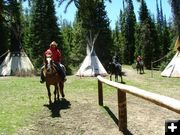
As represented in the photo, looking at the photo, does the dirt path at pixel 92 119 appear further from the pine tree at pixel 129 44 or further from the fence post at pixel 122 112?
the pine tree at pixel 129 44

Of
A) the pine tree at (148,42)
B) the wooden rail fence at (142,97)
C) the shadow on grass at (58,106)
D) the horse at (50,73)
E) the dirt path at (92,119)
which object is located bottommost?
the dirt path at (92,119)

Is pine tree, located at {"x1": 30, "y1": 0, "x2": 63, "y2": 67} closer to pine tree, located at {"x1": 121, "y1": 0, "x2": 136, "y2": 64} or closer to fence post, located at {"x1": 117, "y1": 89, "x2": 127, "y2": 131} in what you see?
pine tree, located at {"x1": 121, "y1": 0, "x2": 136, "y2": 64}

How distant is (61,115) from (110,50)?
38702 mm

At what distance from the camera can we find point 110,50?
53.0m

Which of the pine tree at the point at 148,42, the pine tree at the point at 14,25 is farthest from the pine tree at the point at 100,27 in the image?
the pine tree at the point at 148,42

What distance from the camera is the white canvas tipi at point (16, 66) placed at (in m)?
38.7

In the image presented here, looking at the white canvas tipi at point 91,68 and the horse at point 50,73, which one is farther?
the white canvas tipi at point 91,68

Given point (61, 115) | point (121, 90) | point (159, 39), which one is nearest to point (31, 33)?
point (159, 39)

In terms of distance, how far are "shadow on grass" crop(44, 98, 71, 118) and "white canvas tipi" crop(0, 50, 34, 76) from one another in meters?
20.6

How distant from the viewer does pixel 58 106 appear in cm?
1667

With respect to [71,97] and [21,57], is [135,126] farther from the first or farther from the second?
[21,57]

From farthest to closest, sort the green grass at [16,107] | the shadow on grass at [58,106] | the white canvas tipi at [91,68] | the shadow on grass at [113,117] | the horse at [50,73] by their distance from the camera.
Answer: the white canvas tipi at [91,68] < the horse at [50,73] < the shadow on grass at [58,106] < the green grass at [16,107] < the shadow on grass at [113,117]

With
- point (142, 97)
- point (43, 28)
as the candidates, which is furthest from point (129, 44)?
point (142, 97)

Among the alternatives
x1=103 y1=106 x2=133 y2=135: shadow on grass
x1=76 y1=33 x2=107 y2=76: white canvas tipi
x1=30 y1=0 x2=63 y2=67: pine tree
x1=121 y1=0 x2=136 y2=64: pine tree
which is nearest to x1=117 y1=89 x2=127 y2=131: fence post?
x1=103 y1=106 x2=133 y2=135: shadow on grass
